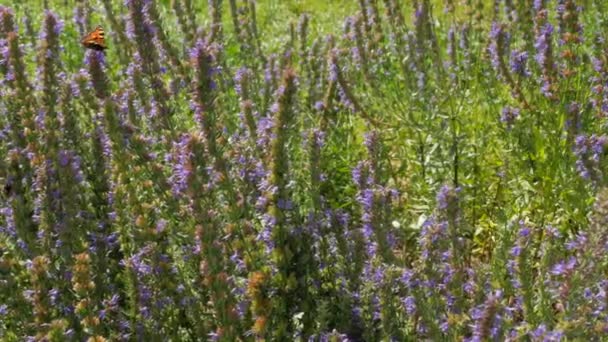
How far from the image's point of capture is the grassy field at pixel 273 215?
235cm

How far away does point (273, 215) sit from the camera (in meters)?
2.58

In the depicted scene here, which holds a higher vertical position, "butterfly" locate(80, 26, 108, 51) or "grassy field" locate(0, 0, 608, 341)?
"butterfly" locate(80, 26, 108, 51)

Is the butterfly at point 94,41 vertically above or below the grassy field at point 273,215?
above

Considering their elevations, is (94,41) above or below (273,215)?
above

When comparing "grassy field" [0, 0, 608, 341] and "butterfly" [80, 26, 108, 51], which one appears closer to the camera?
"grassy field" [0, 0, 608, 341]

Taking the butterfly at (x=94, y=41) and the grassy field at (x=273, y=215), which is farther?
the butterfly at (x=94, y=41)

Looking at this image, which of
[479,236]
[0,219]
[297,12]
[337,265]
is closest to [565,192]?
[479,236]

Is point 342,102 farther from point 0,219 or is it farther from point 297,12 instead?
point 297,12

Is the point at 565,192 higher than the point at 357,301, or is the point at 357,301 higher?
the point at 565,192

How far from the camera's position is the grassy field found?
2354 millimetres

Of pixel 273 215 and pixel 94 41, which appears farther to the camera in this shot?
pixel 94 41

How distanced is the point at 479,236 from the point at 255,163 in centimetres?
155

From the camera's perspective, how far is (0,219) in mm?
3182

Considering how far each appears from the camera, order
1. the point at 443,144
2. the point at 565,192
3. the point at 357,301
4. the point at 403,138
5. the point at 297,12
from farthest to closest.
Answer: the point at 297,12
the point at 403,138
the point at 443,144
the point at 565,192
the point at 357,301
